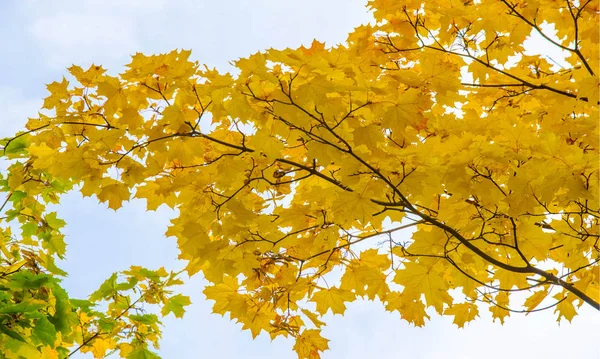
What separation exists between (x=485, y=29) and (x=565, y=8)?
2.33 feet

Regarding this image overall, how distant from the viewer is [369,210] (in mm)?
2193

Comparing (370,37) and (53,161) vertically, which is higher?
(370,37)

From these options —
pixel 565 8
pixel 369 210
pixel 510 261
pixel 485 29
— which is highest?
pixel 565 8

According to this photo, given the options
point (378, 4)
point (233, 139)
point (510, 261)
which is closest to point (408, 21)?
point (378, 4)

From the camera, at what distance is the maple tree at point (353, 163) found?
2.05 m

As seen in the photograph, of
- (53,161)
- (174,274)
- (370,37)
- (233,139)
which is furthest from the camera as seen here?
(174,274)

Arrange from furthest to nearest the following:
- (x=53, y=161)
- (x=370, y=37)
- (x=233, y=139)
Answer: (x=370, y=37)
(x=233, y=139)
(x=53, y=161)

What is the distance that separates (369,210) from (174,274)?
297cm

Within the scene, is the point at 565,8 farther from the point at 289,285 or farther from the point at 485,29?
the point at 289,285

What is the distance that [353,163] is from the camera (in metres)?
2.09

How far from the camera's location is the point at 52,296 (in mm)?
3709

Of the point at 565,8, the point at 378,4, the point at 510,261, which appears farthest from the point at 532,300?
the point at 378,4

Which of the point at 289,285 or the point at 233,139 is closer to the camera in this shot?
the point at 233,139

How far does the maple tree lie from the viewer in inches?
80.7
